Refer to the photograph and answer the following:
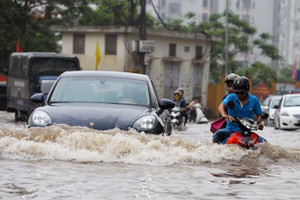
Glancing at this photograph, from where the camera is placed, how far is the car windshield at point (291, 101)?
106 feet

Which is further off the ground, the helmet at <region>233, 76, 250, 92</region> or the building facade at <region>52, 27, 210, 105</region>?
the helmet at <region>233, 76, 250, 92</region>

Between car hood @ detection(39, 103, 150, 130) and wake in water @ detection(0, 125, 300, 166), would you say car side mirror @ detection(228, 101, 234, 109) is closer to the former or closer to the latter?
wake in water @ detection(0, 125, 300, 166)

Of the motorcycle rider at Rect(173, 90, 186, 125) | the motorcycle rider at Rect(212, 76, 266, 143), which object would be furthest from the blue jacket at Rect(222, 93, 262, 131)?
the motorcycle rider at Rect(173, 90, 186, 125)

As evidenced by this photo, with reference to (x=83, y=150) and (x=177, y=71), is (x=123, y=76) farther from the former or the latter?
(x=177, y=71)

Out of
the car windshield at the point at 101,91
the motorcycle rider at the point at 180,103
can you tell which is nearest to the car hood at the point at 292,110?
the motorcycle rider at the point at 180,103

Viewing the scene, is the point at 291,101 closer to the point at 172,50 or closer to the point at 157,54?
the point at 157,54

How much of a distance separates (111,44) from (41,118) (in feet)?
133

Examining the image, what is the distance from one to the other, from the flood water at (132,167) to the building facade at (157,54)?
120 ft

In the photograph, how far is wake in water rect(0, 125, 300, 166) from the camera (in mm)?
11250

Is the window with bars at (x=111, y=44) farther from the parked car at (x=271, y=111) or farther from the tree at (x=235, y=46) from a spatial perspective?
the tree at (x=235, y=46)

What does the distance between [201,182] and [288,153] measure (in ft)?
14.8

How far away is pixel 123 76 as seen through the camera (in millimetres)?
13883

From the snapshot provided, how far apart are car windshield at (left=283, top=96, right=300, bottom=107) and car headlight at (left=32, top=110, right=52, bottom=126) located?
20.9 meters

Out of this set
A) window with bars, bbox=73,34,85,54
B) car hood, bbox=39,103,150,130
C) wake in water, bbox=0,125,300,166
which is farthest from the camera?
window with bars, bbox=73,34,85,54
